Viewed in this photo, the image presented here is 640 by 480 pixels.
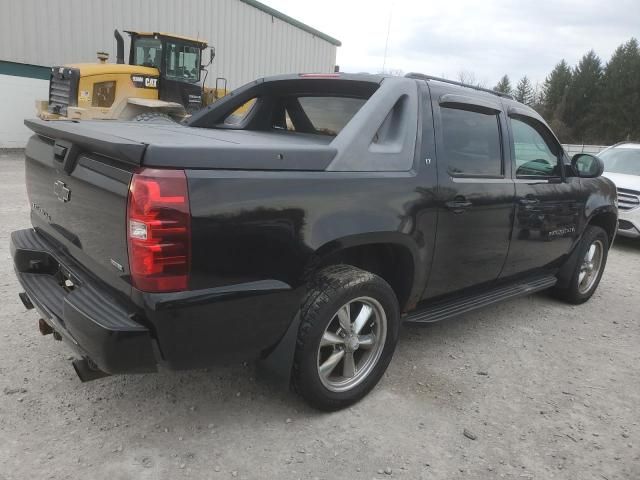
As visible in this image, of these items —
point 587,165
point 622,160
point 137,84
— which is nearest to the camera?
point 587,165

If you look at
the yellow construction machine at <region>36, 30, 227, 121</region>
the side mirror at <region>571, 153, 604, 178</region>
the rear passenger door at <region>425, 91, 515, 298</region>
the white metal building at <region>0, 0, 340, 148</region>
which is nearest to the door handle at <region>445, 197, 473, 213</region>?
the rear passenger door at <region>425, 91, 515, 298</region>

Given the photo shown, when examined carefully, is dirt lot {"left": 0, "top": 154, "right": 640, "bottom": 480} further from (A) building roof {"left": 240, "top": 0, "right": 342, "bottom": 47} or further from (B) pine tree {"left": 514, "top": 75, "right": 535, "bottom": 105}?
(B) pine tree {"left": 514, "top": 75, "right": 535, "bottom": 105}

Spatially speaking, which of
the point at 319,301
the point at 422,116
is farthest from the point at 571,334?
the point at 319,301

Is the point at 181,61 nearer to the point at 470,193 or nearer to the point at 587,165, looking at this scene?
the point at 587,165

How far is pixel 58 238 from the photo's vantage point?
2871 millimetres

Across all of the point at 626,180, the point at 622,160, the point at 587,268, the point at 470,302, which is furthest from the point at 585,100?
the point at 470,302

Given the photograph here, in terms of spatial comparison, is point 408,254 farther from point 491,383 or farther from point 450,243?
point 491,383

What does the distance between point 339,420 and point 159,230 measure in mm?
1477

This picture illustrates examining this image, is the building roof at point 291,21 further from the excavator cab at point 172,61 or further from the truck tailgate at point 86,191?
the truck tailgate at point 86,191

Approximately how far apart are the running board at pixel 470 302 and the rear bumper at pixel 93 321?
168cm

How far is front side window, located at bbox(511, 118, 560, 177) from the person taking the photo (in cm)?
392

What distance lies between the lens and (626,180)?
846 cm

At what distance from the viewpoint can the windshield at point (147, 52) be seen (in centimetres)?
1220

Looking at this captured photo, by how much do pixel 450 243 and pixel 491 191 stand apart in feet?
1.74
